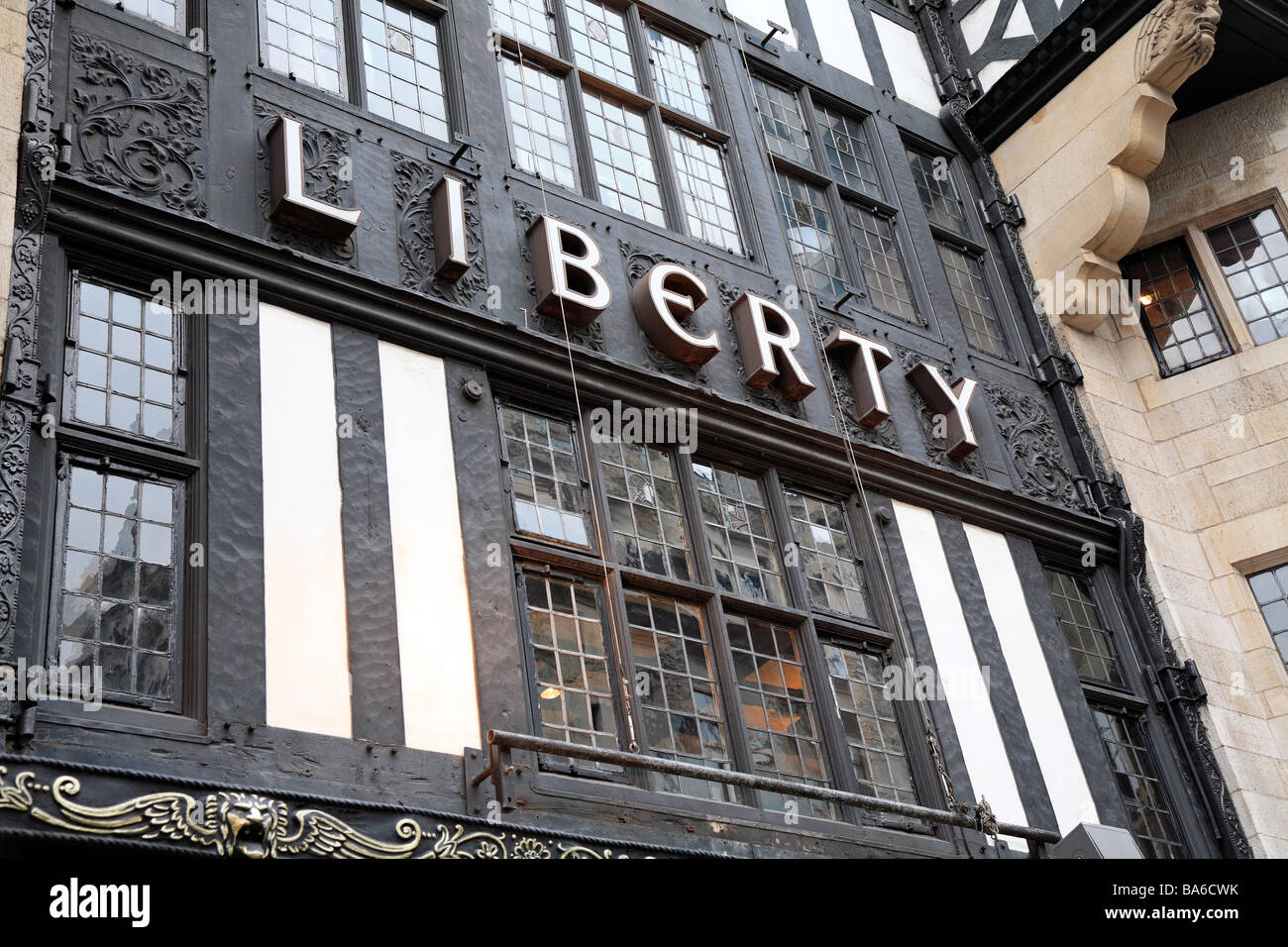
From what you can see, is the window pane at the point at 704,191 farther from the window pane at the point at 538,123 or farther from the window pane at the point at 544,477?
the window pane at the point at 544,477

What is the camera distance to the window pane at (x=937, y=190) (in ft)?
48.3

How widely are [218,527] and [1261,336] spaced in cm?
1032

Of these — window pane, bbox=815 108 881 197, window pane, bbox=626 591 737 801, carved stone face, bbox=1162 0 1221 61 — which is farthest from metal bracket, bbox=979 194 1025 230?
window pane, bbox=626 591 737 801

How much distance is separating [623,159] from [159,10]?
12.4ft

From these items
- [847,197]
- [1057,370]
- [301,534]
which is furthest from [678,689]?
[1057,370]

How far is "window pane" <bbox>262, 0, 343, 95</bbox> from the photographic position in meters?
9.88

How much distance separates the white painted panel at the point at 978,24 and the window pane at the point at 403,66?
7.21 meters

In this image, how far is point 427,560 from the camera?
828cm

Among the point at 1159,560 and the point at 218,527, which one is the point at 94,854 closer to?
the point at 218,527

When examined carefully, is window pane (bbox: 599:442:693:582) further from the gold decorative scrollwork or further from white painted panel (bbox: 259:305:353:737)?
the gold decorative scrollwork

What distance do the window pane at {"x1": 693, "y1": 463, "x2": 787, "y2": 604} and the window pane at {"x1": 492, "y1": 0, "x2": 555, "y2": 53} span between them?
384 centimetres

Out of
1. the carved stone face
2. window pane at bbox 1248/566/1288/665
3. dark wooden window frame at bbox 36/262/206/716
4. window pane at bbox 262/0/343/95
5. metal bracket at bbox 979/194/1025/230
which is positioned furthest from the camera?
metal bracket at bbox 979/194/1025/230

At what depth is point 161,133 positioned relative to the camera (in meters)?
8.68
